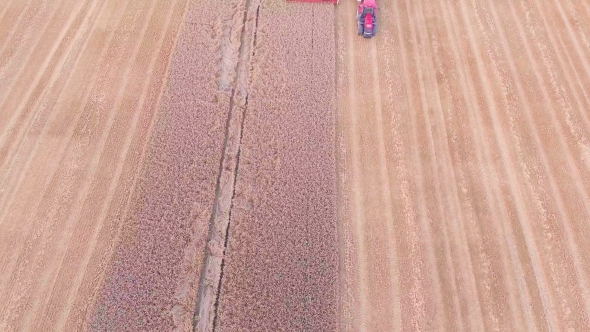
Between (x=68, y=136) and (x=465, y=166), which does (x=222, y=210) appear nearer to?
(x=68, y=136)

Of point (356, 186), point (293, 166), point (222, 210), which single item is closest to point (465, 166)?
point (356, 186)

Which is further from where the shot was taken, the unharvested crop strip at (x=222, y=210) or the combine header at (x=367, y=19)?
the combine header at (x=367, y=19)

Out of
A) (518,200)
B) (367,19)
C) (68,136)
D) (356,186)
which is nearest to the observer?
(518,200)

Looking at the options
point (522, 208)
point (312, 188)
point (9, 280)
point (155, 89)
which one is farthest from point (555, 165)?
point (9, 280)

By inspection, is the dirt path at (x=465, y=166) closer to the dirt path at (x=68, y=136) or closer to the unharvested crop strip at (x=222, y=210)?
the unharvested crop strip at (x=222, y=210)

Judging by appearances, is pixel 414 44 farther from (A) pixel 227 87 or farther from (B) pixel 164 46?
(B) pixel 164 46

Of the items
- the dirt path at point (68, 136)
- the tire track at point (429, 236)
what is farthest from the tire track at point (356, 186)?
the dirt path at point (68, 136)

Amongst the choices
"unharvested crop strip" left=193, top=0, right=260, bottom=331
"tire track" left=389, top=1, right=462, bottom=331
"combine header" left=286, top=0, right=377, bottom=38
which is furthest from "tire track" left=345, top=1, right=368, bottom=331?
"unharvested crop strip" left=193, top=0, right=260, bottom=331
